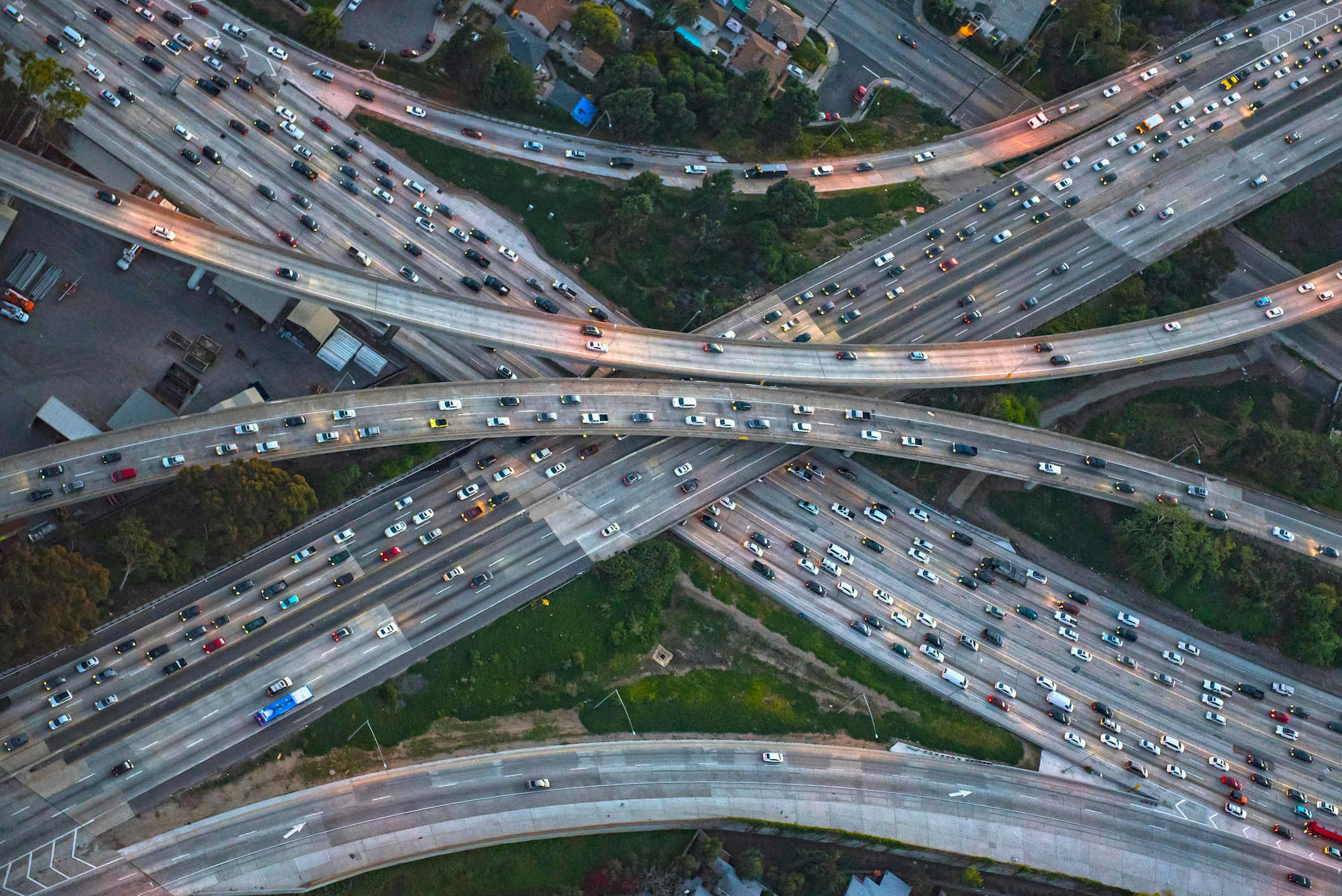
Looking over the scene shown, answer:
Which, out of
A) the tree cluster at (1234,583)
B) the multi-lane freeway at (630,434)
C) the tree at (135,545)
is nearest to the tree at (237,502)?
the multi-lane freeway at (630,434)

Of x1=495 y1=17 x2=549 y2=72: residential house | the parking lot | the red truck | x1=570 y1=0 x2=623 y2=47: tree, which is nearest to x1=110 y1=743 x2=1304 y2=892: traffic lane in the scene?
→ the red truck

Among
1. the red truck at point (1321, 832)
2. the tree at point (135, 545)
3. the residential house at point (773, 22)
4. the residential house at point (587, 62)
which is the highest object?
the residential house at point (773, 22)

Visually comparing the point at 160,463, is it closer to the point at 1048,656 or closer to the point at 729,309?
the point at 729,309

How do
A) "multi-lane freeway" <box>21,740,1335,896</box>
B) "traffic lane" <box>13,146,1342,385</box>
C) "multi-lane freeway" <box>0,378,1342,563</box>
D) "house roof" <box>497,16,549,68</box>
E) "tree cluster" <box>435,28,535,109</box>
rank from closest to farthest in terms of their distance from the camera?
1. "multi-lane freeway" <box>21,740,1335,896</box>
2. "multi-lane freeway" <box>0,378,1342,563</box>
3. "traffic lane" <box>13,146,1342,385</box>
4. "tree cluster" <box>435,28,535,109</box>
5. "house roof" <box>497,16,549,68</box>

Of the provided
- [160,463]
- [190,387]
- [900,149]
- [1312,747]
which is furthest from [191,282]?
[1312,747]

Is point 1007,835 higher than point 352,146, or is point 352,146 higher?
point 352,146

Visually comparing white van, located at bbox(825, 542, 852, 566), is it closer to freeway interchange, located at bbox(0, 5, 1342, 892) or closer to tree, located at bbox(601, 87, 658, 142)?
freeway interchange, located at bbox(0, 5, 1342, 892)

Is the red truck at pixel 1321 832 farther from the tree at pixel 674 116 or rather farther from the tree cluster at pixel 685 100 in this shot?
the tree at pixel 674 116
